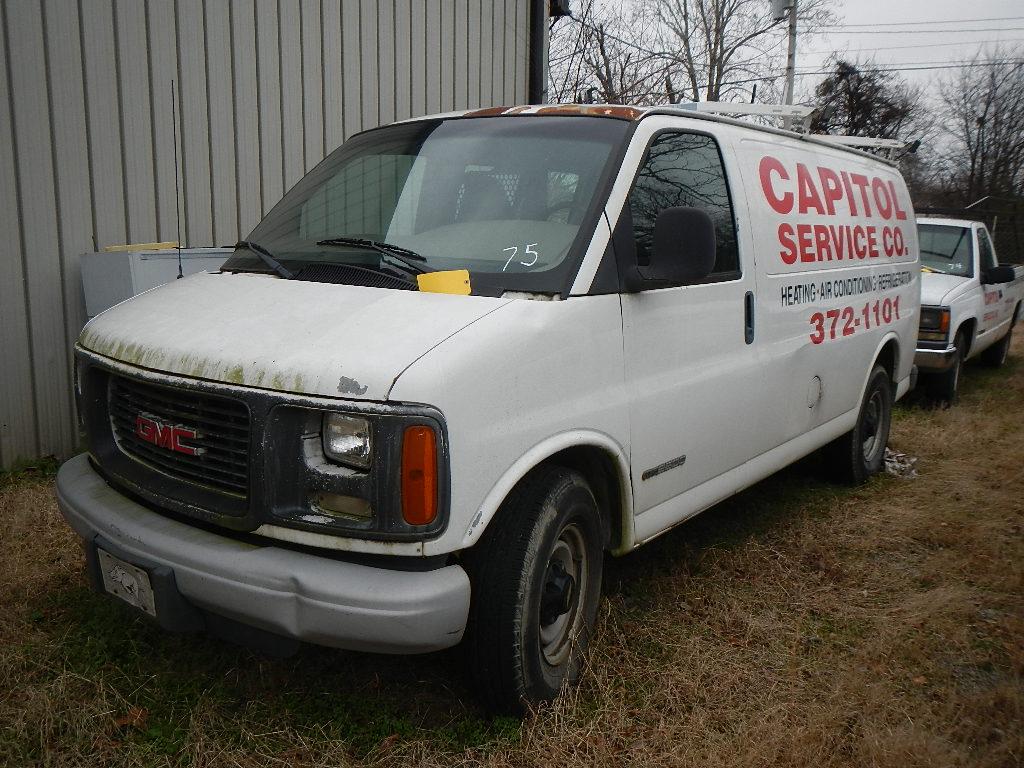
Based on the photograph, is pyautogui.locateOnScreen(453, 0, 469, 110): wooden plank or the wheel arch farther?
pyautogui.locateOnScreen(453, 0, 469, 110): wooden plank

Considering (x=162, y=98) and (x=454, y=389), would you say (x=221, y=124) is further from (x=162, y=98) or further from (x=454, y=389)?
(x=454, y=389)

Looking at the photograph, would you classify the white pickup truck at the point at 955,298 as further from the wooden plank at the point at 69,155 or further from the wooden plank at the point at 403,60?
the wooden plank at the point at 69,155

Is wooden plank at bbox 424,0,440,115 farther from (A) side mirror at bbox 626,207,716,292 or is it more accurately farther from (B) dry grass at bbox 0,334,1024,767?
(A) side mirror at bbox 626,207,716,292

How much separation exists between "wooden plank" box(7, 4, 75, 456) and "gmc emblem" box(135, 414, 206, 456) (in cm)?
319

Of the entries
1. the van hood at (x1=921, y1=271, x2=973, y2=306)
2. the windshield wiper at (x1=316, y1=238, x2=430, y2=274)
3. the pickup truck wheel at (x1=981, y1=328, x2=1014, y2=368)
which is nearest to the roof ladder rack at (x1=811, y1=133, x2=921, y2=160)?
the van hood at (x1=921, y1=271, x2=973, y2=306)

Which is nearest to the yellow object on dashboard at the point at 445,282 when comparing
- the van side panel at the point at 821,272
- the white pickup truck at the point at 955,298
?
the van side panel at the point at 821,272

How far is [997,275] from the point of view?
9273 millimetres

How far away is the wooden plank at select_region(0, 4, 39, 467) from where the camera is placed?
17.3 ft

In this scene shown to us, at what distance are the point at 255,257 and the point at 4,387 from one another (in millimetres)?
2858

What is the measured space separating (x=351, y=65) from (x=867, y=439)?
16.2ft

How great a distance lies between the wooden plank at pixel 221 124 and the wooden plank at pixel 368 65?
1.25 m

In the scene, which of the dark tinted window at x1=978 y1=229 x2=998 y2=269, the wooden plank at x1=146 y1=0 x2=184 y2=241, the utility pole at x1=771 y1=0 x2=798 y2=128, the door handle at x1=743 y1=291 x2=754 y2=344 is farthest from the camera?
the utility pole at x1=771 y1=0 x2=798 y2=128

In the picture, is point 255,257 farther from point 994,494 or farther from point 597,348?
point 994,494

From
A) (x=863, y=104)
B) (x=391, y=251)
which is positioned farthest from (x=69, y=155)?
(x=863, y=104)
